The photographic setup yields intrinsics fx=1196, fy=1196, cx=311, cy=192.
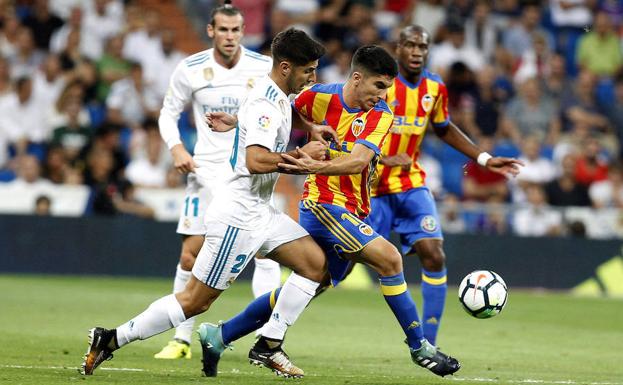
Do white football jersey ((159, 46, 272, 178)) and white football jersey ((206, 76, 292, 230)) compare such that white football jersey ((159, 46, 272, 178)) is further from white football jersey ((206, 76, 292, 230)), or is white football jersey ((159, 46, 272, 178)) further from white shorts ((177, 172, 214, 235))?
white football jersey ((206, 76, 292, 230))

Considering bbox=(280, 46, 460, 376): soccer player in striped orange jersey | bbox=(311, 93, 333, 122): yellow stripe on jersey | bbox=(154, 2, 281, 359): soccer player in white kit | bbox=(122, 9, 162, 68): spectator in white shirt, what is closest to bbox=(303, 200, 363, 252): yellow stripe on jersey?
bbox=(280, 46, 460, 376): soccer player in striped orange jersey

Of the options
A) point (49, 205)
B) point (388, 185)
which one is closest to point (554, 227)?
point (49, 205)

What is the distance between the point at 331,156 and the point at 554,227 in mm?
10265

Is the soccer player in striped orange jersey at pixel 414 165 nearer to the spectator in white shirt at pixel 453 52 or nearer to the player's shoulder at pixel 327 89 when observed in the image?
the player's shoulder at pixel 327 89

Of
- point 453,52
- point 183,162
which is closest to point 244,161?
point 183,162

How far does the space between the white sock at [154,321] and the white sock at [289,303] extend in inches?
24.7

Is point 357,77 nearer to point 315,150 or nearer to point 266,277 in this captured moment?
point 315,150

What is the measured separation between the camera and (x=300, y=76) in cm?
739

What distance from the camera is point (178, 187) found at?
57.4 ft

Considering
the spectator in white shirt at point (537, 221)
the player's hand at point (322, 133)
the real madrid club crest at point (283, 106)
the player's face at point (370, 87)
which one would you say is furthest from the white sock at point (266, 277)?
the spectator in white shirt at point (537, 221)

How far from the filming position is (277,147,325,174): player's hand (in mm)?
7094

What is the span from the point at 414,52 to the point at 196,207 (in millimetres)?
2120

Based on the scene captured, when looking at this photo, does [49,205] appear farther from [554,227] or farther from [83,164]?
[554,227]

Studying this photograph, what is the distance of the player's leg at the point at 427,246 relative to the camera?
9.38m
